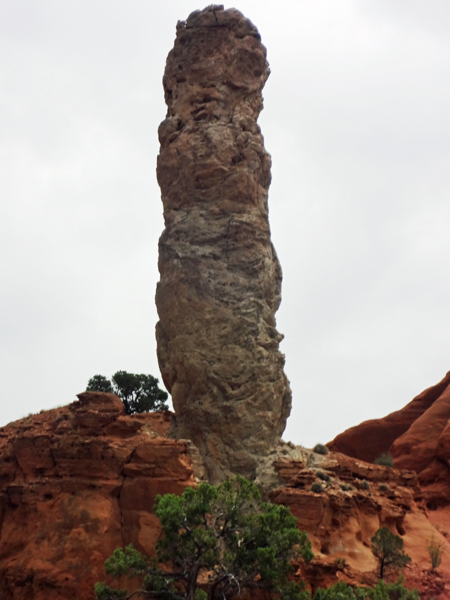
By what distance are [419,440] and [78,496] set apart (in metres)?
23.9

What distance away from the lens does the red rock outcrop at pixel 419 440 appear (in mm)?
41250

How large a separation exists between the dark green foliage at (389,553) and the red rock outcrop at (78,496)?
21.4 feet

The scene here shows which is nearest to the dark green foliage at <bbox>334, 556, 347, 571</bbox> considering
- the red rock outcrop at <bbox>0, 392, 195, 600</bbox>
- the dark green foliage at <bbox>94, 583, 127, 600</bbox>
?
the red rock outcrop at <bbox>0, 392, 195, 600</bbox>

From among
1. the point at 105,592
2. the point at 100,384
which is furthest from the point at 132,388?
the point at 105,592

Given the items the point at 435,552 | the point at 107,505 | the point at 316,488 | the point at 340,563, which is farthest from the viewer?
the point at 435,552

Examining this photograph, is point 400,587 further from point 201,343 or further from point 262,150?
point 262,150

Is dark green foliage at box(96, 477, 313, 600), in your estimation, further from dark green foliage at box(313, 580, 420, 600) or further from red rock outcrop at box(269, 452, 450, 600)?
red rock outcrop at box(269, 452, 450, 600)

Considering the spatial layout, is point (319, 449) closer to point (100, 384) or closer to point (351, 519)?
point (351, 519)

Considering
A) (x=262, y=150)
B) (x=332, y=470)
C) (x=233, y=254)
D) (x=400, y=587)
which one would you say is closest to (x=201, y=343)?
(x=233, y=254)

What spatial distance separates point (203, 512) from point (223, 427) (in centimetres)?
729

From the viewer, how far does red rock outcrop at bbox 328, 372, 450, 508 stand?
41.2 metres

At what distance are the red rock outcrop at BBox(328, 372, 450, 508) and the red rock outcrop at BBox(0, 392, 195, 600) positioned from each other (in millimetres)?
19121

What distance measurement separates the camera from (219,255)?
31.2 meters

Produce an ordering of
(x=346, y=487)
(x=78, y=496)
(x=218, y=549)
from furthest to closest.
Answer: (x=346, y=487) < (x=78, y=496) < (x=218, y=549)
